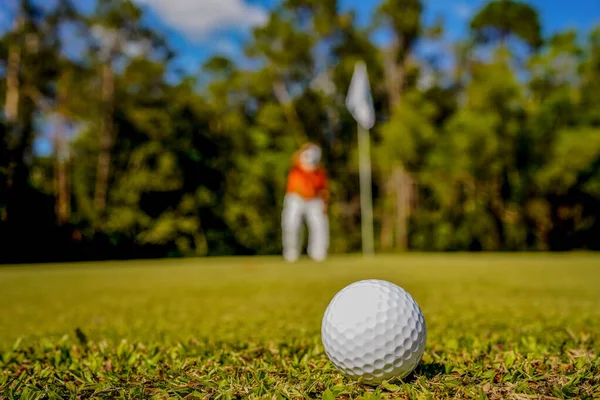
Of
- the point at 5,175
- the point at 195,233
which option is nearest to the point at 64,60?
the point at 195,233

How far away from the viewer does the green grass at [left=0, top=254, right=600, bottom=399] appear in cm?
183

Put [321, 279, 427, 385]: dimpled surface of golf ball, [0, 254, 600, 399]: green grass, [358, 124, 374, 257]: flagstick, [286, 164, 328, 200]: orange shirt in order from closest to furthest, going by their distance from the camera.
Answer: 1. [0, 254, 600, 399]: green grass
2. [321, 279, 427, 385]: dimpled surface of golf ball
3. [286, 164, 328, 200]: orange shirt
4. [358, 124, 374, 257]: flagstick

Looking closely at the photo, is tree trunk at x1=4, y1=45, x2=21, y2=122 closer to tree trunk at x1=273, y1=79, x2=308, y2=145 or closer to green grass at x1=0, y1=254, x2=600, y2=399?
tree trunk at x1=273, y1=79, x2=308, y2=145

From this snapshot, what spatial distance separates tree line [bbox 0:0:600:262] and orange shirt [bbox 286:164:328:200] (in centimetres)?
1190

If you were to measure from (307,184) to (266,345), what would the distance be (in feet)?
25.1

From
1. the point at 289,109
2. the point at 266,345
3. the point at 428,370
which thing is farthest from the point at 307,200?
the point at 289,109

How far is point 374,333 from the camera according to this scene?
2033 mm

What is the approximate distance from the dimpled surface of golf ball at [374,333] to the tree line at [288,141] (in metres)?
19.0

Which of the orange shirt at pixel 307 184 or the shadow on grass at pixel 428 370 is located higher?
the orange shirt at pixel 307 184

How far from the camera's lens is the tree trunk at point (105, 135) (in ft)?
74.7

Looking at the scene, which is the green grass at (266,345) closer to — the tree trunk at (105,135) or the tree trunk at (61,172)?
the tree trunk at (105,135)

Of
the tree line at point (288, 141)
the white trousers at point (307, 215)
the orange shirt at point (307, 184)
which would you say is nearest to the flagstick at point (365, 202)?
the tree line at point (288, 141)

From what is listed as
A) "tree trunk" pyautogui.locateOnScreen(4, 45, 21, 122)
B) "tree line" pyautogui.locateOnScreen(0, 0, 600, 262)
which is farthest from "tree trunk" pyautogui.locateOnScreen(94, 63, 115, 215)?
"tree trunk" pyautogui.locateOnScreen(4, 45, 21, 122)

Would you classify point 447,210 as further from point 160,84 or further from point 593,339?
point 593,339
